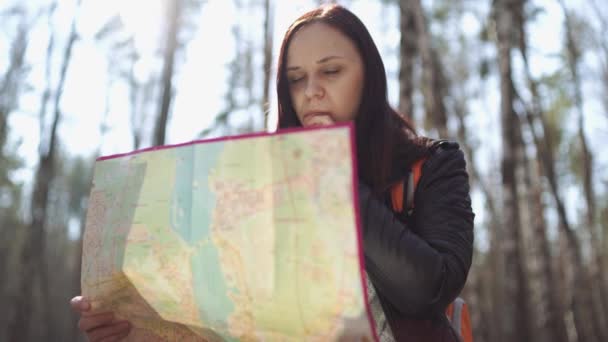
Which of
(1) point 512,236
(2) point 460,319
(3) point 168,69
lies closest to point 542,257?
(1) point 512,236

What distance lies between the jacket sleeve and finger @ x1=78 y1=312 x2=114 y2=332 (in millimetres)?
574

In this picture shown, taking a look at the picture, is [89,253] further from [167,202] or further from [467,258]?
[467,258]

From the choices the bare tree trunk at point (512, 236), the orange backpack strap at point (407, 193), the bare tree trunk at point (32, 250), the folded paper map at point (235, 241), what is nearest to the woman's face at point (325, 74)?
the orange backpack strap at point (407, 193)

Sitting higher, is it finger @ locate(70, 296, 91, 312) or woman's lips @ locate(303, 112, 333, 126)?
woman's lips @ locate(303, 112, 333, 126)

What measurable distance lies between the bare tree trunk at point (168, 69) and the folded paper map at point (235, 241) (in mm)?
6083

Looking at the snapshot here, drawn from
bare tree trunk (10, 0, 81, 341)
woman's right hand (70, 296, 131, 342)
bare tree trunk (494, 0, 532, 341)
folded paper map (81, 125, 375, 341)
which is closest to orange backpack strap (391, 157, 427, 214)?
folded paper map (81, 125, 375, 341)

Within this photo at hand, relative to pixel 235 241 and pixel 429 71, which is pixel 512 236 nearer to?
pixel 429 71

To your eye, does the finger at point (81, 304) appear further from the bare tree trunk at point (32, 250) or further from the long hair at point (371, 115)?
the bare tree trunk at point (32, 250)

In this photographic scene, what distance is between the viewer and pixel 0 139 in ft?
47.0

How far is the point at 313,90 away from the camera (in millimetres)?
1237

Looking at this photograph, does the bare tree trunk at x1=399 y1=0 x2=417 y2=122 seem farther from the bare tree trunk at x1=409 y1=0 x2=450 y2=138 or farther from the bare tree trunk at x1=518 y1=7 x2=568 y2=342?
the bare tree trunk at x1=518 y1=7 x2=568 y2=342

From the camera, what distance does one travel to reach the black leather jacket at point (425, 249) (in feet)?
3.10

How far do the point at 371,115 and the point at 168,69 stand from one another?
6.42 meters

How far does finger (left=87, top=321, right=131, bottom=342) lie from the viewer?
1.14 m
